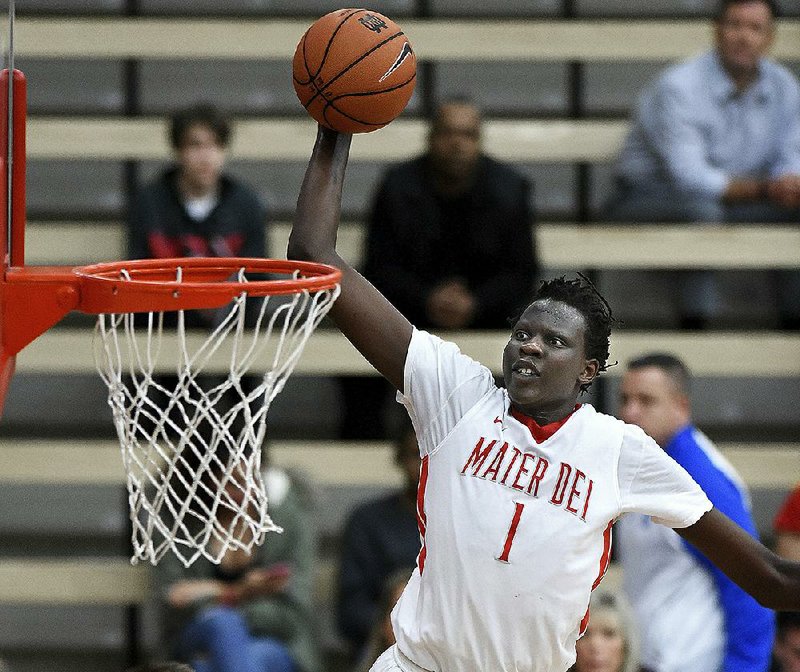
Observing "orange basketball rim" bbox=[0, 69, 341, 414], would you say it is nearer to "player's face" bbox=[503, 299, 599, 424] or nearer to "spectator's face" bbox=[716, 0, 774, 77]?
"player's face" bbox=[503, 299, 599, 424]

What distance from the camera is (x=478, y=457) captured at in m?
2.86

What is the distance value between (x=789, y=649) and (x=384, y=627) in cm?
131

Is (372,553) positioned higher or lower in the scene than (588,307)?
lower

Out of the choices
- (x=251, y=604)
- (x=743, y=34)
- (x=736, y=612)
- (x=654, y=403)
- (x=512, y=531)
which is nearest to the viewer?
(x=512, y=531)

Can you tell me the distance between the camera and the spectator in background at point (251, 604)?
4.98 m

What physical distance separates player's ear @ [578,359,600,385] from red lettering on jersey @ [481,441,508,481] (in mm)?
218

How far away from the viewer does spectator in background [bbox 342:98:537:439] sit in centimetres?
589

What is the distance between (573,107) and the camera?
7.07 m

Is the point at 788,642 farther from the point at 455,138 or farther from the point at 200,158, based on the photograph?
the point at 200,158

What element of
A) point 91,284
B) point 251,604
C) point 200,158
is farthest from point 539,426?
point 200,158

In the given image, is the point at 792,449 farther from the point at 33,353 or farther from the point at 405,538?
the point at 33,353

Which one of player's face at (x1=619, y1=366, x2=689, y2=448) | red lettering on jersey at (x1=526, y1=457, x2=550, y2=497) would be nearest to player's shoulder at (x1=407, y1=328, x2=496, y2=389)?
red lettering on jersey at (x1=526, y1=457, x2=550, y2=497)

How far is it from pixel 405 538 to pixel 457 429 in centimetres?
251

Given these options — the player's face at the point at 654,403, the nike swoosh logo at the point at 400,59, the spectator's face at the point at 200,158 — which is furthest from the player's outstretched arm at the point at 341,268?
the spectator's face at the point at 200,158
